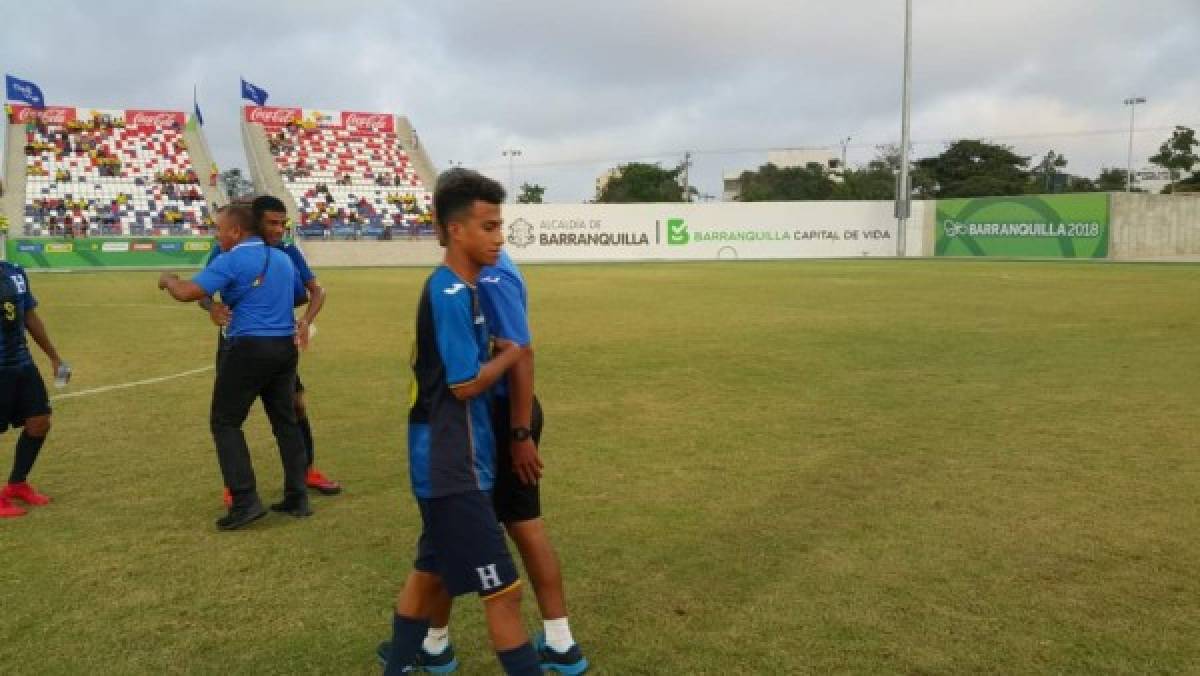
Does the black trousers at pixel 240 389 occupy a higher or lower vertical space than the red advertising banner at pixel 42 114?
lower

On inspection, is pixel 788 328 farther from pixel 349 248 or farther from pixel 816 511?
pixel 349 248

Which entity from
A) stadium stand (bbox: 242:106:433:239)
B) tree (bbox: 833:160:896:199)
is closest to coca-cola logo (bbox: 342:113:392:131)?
stadium stand (bbox: 242:106:433:239)

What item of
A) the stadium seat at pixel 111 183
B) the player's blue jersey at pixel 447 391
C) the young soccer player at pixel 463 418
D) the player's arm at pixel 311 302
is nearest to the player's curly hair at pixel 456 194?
the young soccer player at pixel 463 418

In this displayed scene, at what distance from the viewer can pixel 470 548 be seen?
267cm

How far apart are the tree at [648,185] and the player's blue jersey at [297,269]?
90518 millimetres

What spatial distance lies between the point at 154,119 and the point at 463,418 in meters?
62.6

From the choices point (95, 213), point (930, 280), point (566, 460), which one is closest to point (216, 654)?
point (566, 460)

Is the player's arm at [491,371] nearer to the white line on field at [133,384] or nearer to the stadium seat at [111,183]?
the white line on field at [133,384]

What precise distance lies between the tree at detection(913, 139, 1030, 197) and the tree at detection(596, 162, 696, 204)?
87.3 feet

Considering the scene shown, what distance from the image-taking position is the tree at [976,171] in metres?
77.9

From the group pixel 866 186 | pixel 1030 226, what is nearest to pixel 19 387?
pixel 1030 226

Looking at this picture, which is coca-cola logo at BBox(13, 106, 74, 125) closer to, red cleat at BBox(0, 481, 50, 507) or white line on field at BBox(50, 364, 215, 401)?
white line on field at BBox(50, 364, 215, 401)

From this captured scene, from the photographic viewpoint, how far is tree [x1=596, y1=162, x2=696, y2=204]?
96.4 m

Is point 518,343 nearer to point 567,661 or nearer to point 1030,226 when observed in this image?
point 567,661
